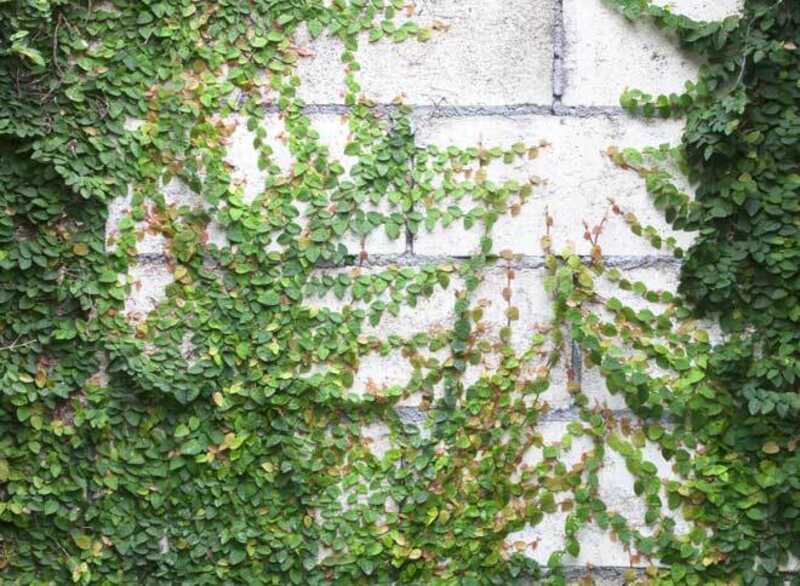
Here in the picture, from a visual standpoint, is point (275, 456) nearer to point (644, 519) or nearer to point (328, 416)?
point (328, 416)

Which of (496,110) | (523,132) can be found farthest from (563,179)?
(496,110)

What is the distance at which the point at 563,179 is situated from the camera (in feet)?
10.6

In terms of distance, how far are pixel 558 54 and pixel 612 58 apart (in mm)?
168

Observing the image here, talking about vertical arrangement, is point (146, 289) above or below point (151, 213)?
below

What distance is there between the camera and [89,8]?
3.23 meters

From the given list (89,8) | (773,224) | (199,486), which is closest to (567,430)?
(773,224)

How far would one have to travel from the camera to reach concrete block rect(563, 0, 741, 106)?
3229 millimetres

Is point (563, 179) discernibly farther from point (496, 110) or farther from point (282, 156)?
point (282, 156)

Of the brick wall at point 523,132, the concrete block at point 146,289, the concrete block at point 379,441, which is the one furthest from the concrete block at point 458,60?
the concrete block at point 379,441

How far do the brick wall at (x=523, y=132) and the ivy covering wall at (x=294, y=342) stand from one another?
0.04 m

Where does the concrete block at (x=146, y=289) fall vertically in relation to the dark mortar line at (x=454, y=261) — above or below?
below

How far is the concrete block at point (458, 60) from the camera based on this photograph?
325 cm

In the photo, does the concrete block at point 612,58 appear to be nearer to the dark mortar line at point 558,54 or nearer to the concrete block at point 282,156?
the dark mortar line at point 558,54

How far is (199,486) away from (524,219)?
4.20 feet
